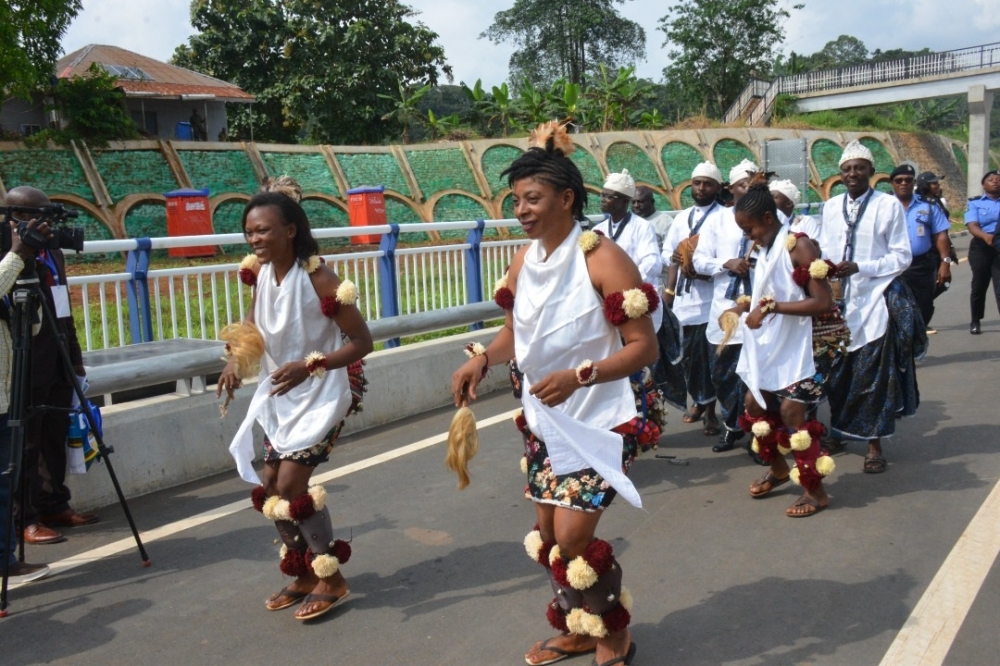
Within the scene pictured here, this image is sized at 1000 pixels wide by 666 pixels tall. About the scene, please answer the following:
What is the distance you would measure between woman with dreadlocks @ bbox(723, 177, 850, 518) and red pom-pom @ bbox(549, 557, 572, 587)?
2338 millimetres

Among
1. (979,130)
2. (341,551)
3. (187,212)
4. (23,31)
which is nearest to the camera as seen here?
(341,551)

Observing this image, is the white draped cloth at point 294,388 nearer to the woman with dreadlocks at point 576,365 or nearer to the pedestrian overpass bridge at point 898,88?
the woman with dreadlocks at point 576,365

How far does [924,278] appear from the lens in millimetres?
9836

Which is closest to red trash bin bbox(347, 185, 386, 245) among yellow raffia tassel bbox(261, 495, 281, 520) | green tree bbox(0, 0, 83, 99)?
green tree bbox(0, 0, 83, 99)

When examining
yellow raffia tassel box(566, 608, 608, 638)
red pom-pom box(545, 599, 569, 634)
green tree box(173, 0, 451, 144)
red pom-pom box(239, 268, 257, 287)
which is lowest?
red pom-pom box(545, 599, 569, 634)

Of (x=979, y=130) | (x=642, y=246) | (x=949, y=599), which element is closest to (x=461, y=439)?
(x=949, y=599)

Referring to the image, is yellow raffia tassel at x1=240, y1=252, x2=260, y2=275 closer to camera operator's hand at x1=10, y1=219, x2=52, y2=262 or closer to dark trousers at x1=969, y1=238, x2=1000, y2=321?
camera operator's hand at x1=10, y1=219, x2=52, y2=262

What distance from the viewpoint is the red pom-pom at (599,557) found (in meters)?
3.43

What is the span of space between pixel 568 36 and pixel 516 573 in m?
56.6

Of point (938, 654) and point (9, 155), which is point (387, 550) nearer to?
point (938, 654)

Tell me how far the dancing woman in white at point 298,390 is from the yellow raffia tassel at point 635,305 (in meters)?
1.38

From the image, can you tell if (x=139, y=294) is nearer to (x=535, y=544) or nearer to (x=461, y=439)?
(x=461, y=439)

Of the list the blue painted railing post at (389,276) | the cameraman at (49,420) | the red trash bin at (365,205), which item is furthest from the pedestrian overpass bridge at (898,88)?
the cameraman at (49,420)

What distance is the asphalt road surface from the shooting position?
392cm
